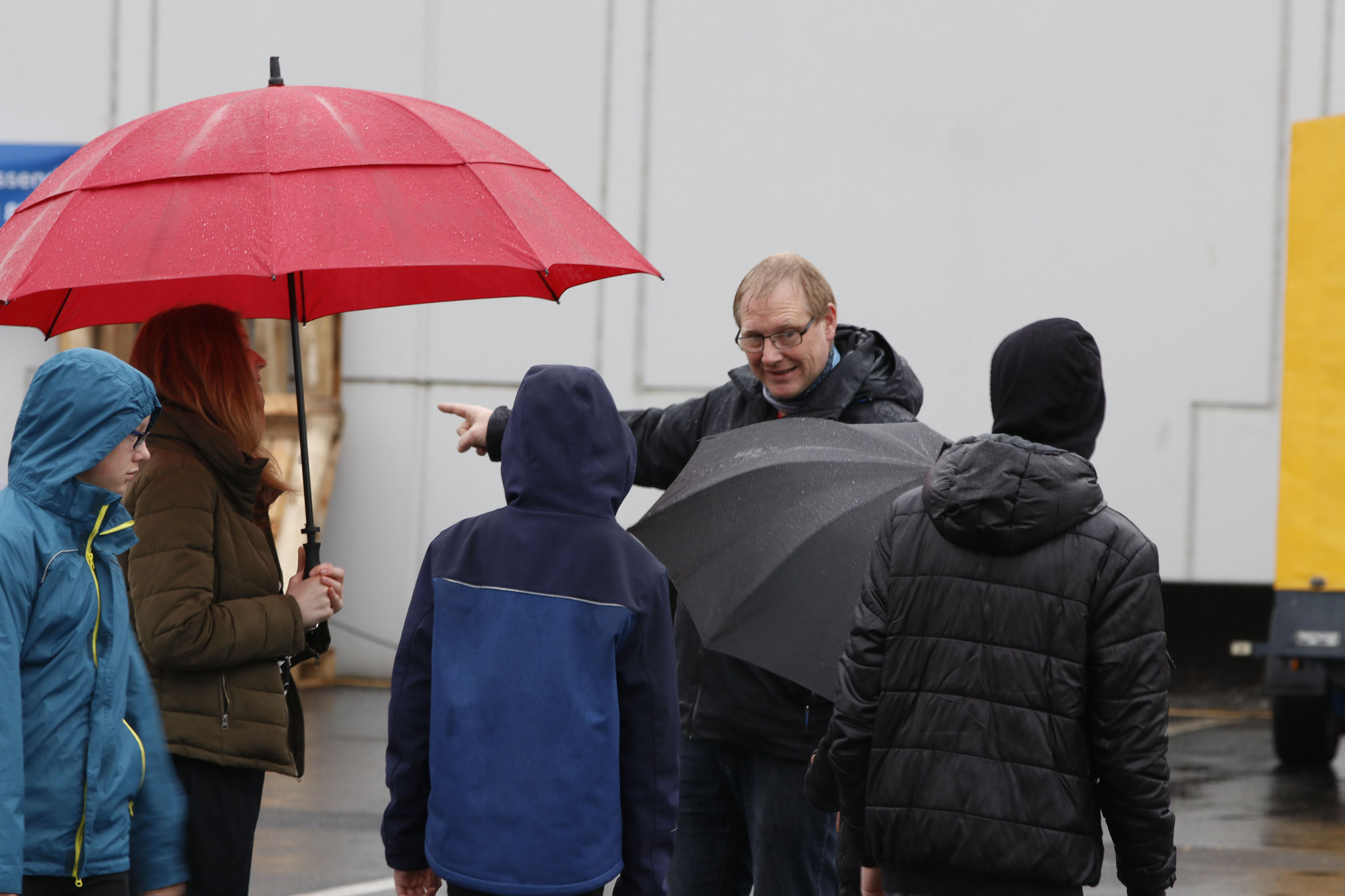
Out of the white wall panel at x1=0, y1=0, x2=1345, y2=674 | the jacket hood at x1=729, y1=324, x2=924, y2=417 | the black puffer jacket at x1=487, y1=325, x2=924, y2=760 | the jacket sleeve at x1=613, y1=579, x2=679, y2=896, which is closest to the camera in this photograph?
the jacket sleeve at x1=613, y1=579, x2=679, y2=896

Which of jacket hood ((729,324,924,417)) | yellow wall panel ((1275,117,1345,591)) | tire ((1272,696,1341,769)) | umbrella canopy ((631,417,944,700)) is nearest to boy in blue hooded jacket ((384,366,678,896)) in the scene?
umbrella canopy ((631,417,944,700))

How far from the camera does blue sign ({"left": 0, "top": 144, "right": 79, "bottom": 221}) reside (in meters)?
11.6

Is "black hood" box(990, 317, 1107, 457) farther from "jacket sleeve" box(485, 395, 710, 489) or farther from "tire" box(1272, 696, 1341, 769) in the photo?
"tire" box(1272, 696, 1341, 769)

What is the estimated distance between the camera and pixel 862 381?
3836mm

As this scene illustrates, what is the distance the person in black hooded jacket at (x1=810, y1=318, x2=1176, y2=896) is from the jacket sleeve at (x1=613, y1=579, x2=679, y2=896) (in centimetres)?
39

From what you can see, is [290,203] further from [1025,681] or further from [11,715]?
[1025,681]

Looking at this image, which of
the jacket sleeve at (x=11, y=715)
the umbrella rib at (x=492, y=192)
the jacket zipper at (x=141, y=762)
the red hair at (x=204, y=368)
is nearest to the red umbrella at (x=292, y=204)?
the umbrella rib at (x=492, y=192)

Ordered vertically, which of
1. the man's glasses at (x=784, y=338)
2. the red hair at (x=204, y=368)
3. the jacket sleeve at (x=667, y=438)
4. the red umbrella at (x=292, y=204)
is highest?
the red umbrella at (x=292, y=204)

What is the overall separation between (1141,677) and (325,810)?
5.51 m

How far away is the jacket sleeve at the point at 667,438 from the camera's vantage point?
13.9 ft

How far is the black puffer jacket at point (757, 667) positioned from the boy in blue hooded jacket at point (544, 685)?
0.75m

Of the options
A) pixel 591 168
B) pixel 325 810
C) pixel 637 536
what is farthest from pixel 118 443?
pixel 591 168

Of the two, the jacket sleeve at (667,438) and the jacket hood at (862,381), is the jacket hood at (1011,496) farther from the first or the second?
the jacket sleeve at (667,438)

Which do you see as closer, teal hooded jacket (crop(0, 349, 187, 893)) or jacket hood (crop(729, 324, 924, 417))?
teal hooded jacket (crop(0, 349, 187, 893))
